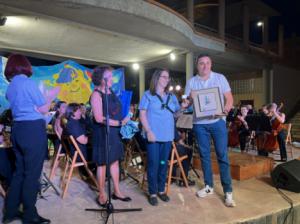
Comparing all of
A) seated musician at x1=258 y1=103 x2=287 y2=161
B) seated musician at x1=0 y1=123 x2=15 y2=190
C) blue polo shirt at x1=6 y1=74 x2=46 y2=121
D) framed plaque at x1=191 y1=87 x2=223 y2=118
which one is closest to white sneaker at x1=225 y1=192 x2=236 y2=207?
framed plaque at x1=191 y1=87 x2=223 y2=118

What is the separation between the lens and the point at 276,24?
1536 cm

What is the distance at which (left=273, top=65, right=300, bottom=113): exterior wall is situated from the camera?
13.1m

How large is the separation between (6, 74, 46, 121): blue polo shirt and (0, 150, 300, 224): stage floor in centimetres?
102

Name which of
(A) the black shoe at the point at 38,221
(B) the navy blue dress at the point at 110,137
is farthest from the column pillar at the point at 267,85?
(A) the black shoe at the point at 38,221

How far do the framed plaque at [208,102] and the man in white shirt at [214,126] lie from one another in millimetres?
59

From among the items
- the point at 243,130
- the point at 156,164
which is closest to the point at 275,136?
the point at 243,130

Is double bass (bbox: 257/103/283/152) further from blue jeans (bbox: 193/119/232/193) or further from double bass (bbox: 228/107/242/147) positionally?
blue jeans (bbox: 193/119/232/193)

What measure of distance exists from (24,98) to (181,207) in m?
1.83

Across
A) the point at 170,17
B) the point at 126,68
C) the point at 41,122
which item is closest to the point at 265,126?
the point at 170,17

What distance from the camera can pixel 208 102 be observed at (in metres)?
2.74

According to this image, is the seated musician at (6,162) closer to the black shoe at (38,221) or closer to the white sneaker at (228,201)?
the black shoe at (38,221)

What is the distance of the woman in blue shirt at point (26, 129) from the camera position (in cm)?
219

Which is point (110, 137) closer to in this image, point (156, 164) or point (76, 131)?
point (156, 164)

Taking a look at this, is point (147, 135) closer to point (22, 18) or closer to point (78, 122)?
point (78, 122)
